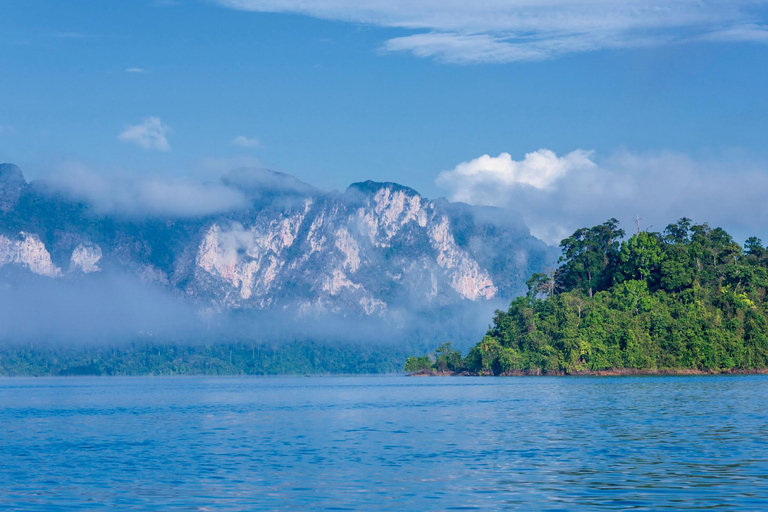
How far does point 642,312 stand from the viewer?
152750 millimetres

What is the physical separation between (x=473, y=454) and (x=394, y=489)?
30.9 ft

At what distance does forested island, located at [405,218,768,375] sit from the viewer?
142875 mm

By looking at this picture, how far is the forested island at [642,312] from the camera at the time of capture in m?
143

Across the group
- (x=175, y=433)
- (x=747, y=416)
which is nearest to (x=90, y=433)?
(x=175, y=433)

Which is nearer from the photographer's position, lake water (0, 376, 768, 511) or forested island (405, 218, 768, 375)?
lake water (0, 376, 768, 511)

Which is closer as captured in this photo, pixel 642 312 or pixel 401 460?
pixel 401 460

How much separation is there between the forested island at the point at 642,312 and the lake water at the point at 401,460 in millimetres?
86005

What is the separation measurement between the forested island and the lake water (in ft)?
282

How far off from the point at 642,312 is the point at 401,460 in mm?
127438

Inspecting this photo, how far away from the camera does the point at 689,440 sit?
3809 cm

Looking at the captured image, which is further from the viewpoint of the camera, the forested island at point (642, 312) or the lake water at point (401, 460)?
the forested island at point (642, 312)

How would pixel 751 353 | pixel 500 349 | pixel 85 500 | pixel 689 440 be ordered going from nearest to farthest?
→ pixel 85 500
pixel 689 440
pixel 751 353
pixel 500 349

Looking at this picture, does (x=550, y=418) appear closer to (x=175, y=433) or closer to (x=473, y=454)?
(x=473, y=454)

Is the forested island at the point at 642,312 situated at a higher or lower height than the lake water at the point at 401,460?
higher
